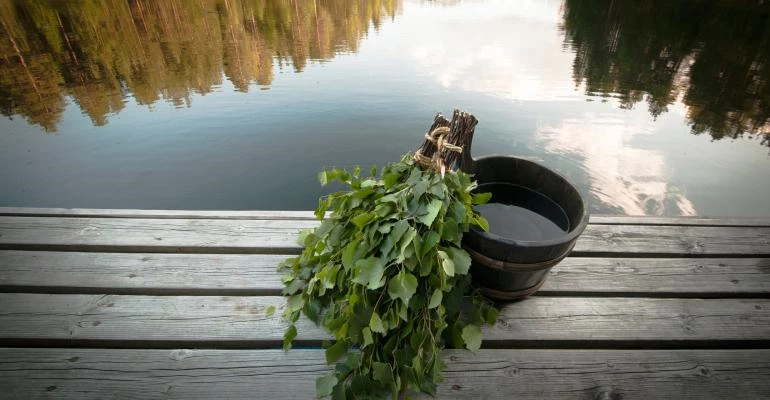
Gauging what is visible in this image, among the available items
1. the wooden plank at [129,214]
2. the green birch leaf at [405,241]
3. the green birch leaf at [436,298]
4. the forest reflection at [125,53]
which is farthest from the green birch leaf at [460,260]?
the forest reflection at [125,53]

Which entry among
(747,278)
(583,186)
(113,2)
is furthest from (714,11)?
(113,2)

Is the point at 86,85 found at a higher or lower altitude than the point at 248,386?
lower

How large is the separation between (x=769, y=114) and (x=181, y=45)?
2364 centimetres

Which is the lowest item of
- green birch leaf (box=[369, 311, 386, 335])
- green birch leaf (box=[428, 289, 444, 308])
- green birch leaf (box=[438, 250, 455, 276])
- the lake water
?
the lake water

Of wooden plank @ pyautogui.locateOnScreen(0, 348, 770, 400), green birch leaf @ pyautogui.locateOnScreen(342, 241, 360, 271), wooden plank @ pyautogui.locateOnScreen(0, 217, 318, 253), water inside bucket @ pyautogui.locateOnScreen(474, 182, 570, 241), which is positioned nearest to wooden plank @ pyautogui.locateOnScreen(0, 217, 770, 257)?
wooden plank @ pyautogui.locateOnScreen(0, 217, 318, 253)

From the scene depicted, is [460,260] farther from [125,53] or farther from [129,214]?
[125,53]

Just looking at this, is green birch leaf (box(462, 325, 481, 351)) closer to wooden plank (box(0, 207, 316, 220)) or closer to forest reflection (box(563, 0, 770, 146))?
wooden plank (box(0, 207, 316, 220))

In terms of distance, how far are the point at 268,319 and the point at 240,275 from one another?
0.43 m

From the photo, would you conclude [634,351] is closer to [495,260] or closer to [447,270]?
[495,260]

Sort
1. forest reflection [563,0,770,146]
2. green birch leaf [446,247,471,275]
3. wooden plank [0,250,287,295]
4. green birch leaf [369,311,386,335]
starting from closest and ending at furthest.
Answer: green birch leaf [369,311,386,335]
green birch leaf [446,247,471,275]
wooden plank [0,250,287,295]
forest reflection [563,0,770,146]

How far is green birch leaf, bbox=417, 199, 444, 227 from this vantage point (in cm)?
154

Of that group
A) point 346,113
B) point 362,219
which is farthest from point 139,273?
point 346,113

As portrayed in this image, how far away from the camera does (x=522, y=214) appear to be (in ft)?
7.23

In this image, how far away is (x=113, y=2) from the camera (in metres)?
29.7
